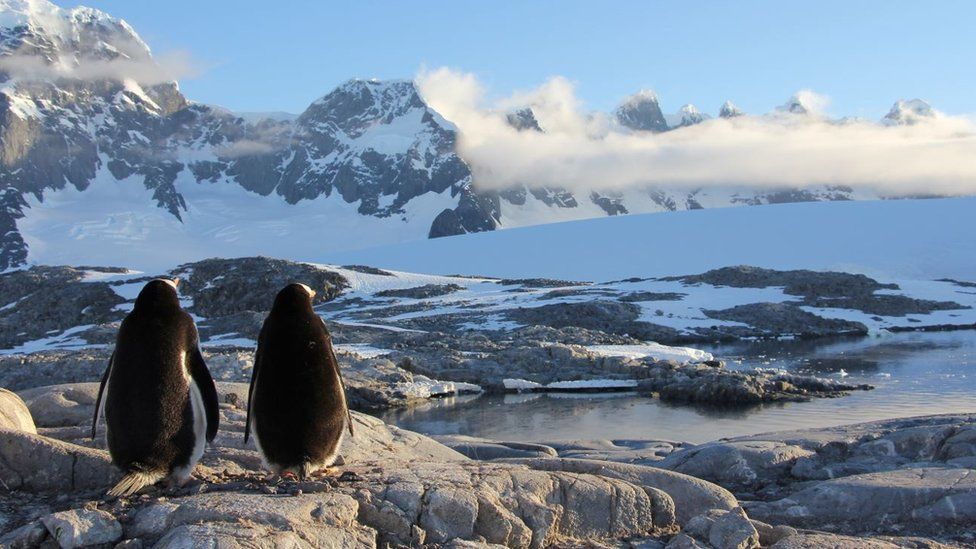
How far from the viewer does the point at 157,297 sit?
652cm

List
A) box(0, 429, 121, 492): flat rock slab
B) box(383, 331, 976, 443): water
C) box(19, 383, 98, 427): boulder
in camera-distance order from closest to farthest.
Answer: box(0, 429, 121, 492): flat rock slab → box(19, 383, 98, 427): boulder → box(383, 331, 976, 443): water

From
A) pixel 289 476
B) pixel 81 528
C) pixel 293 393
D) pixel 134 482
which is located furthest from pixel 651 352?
pixel 81 528

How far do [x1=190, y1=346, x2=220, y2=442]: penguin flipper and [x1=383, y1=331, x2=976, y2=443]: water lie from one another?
42.3 ft

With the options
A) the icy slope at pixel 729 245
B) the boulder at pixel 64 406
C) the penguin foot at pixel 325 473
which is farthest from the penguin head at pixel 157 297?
the icy slope at pixel 729 245

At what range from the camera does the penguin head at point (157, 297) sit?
6495 mm

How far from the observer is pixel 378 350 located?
110 feet

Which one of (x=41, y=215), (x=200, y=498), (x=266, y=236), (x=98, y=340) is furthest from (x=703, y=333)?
(x=41, y=215)

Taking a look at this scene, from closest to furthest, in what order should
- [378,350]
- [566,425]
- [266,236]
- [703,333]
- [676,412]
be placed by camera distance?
[566,425], [676,412], [378,350], [703,333], [266,236]

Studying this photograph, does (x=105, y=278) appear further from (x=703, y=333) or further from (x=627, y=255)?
(x=627, y=255)

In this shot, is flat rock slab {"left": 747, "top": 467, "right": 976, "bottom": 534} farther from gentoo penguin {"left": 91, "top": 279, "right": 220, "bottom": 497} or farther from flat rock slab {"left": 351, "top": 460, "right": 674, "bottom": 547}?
gentoo penguin {"left": 91, "top": 279, "right": 220, "bottom": 497}

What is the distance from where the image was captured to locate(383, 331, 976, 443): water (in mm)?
20859

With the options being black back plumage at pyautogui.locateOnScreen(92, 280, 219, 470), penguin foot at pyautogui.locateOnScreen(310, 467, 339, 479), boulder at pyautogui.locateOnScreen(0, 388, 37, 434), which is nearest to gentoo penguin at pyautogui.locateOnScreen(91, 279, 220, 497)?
black back plumage at pyautogui.locateOnScreen(92, 280, 219, 470)

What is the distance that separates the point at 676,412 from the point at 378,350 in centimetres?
1301

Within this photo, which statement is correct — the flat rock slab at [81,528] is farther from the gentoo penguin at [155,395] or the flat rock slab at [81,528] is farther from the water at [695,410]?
the water at [695,410]
